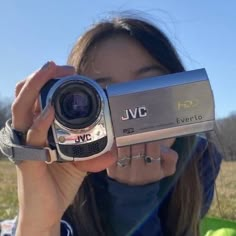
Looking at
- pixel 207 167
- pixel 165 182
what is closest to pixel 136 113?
pixel 165 182

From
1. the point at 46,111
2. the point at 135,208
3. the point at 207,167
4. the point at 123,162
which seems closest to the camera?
the point at 46,111

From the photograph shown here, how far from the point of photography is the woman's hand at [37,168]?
1431 millimetres

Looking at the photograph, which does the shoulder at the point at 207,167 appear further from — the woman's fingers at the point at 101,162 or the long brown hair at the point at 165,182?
the woman's fingers at the point at 101,162

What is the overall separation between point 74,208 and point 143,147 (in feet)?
1.20

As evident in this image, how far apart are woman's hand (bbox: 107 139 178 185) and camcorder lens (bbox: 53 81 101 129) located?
197mm

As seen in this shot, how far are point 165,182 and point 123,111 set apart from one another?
0.42 m

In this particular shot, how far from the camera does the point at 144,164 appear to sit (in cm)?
162

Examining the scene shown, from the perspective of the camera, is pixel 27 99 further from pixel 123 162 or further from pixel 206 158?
pixel 206 158

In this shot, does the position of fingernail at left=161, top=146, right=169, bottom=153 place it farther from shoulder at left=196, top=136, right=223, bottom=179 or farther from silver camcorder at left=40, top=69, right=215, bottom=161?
shoulder at left=196, top=136, right=223, bottom=179

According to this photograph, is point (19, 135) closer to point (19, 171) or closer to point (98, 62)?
point (19, 171)

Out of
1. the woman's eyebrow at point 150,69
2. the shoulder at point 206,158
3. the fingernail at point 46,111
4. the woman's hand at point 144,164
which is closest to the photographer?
the fingernail at point 46,111

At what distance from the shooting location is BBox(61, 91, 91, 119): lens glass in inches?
56.1

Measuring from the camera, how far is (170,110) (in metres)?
1.50

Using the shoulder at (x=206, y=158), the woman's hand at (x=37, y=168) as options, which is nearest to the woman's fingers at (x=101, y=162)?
the woman's hand at (x=37, y=168)
